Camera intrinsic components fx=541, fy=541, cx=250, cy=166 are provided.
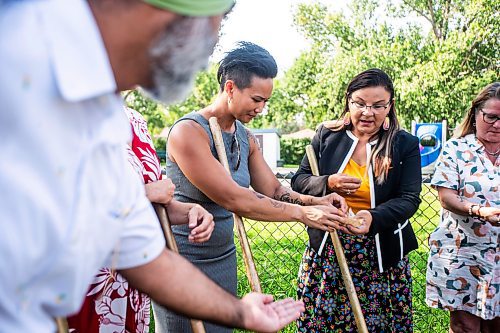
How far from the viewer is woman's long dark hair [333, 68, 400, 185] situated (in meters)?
3.00

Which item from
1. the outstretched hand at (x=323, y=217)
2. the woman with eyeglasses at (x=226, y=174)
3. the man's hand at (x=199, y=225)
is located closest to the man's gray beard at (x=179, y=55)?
the man's hand at (x=199, y=225)

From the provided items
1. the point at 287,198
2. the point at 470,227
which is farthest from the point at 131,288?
the point at 470,227

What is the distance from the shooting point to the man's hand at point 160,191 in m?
2.05

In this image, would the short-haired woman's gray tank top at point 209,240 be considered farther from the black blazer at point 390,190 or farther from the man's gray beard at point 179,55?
the man's gray beard at point 179,55

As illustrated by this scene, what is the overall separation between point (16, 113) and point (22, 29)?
14 centimetres

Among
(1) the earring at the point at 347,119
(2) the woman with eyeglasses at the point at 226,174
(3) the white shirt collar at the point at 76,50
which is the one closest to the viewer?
(3) the white shirt collar at the point at 76,50

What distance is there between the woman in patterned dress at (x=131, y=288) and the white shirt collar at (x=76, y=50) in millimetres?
1133

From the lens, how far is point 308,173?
3338mm

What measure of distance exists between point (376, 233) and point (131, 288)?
1382mm

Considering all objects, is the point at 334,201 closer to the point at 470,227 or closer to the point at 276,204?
the point at 276,204

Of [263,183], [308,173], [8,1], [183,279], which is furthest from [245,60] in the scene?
[8,1]

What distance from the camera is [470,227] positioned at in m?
3.38

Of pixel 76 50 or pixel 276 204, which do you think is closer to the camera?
pixel 76 50

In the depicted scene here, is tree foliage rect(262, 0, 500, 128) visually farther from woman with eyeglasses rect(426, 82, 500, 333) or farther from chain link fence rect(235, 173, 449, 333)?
woman with eyeglasses rect(426, 82, 500, 333)
